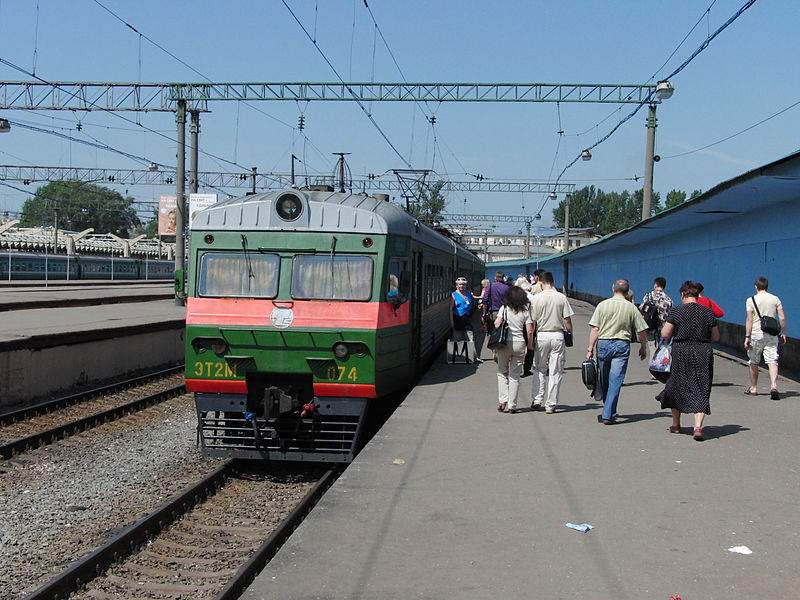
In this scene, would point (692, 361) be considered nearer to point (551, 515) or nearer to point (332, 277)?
point (551, 515)

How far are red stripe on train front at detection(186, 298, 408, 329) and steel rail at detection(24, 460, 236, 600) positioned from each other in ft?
4.97

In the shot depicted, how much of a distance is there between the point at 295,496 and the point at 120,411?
202 inches

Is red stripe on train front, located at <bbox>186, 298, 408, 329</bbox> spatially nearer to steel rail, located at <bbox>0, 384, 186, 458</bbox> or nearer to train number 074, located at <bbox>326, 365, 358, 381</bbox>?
train number 074, located at <bbox>326, 365, 358, 381</bbox>

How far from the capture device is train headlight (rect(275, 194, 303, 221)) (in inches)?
344

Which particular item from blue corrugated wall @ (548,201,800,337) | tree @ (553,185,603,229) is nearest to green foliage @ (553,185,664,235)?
tree @ (553,185,603,229)

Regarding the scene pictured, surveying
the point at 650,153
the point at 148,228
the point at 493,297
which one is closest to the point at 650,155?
the point at 650,153

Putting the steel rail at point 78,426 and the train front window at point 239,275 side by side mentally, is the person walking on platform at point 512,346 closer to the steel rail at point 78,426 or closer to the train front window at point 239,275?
the train front window at point 239,275

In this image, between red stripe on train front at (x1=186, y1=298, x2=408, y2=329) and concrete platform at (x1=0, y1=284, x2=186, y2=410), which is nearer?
red stripe on train front at (x1=186, y1=298, x2=408, y2=329)

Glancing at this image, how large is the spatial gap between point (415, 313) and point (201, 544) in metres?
4.91

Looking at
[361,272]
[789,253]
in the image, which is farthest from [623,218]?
[361,272]

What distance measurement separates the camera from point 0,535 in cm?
644

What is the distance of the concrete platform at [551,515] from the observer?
14.3ft

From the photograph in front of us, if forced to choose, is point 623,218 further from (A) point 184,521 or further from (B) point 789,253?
(A) point 184,521

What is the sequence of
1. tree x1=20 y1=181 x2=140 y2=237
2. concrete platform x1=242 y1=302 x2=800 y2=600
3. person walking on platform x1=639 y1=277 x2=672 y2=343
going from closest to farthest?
1. concrete platform x1=242 y1=302 x2=800 y2=600
2. person walking on platform x1=639 y1=277 x2=672 y2=343
3. tree x1=20 y1=181 x2=140 y2=237
